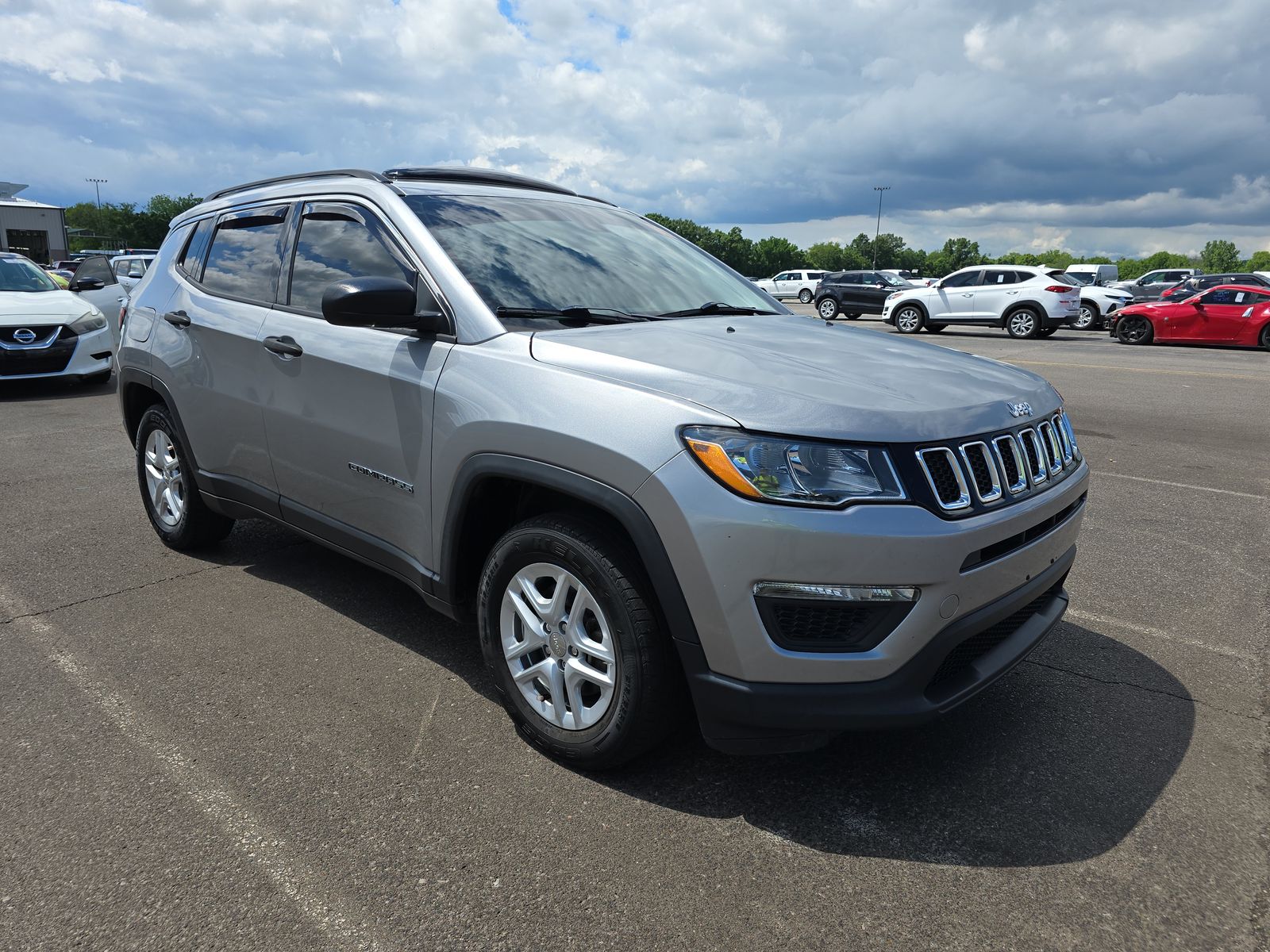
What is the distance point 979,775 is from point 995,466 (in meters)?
0.99

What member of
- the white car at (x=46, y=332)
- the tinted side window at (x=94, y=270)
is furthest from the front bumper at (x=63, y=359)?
the tinted side window at (x=94, y=270)

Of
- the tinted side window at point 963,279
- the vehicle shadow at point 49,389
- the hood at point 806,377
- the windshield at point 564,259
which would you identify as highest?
the tinted side window at point 963,279

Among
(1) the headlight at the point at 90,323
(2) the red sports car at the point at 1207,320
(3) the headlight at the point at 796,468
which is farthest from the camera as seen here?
(2) the red sports car at the point at 1207,320

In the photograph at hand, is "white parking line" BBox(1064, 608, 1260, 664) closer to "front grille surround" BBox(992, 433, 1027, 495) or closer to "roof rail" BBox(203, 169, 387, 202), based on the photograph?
"front grille surround" BBox(992, 433, 1027, 495)

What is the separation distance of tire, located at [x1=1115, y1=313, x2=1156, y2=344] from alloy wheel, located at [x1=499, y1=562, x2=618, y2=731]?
2202 centimetres

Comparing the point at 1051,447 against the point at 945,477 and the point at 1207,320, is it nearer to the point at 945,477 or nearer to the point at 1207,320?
the point at 945,477

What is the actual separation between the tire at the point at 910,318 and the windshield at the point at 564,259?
69.6 ft

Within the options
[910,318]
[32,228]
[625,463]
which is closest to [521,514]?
[625,463]

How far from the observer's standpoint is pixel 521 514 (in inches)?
120

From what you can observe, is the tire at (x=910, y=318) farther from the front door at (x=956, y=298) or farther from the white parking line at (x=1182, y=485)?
the white parking line at (x=1182, y=485)

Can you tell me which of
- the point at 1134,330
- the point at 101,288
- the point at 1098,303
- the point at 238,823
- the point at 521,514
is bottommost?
the point at 238,823

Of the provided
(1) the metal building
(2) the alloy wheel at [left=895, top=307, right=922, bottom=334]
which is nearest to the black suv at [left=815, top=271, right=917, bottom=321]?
(2) the alloy wheel at [left=895, top=307, right=922, bottom=334]

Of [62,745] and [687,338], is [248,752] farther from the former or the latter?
[687,338]

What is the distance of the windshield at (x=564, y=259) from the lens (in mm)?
3213
